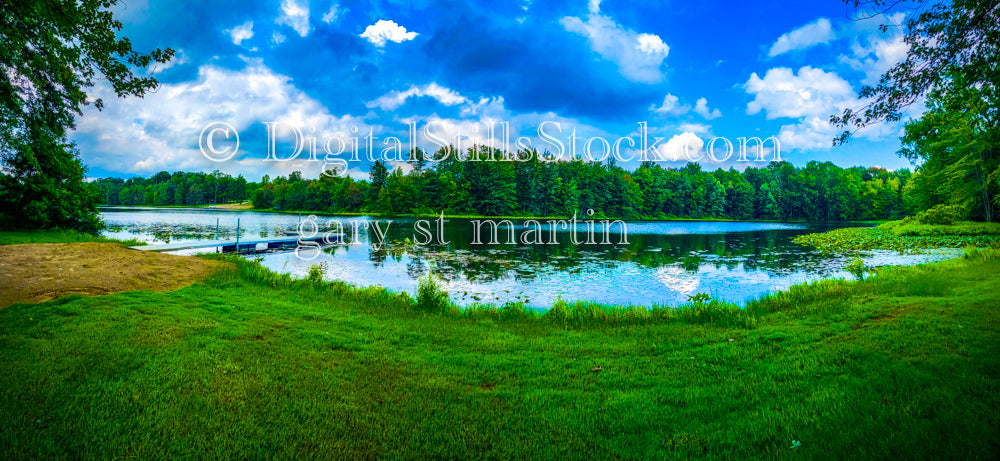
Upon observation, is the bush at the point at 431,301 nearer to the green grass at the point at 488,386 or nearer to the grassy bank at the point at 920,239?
the green grass at the point at 488,386

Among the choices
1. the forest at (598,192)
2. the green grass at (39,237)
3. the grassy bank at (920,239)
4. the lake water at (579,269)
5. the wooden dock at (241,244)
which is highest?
the forest at (598,192)

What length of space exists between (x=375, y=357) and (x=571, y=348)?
3044 mm

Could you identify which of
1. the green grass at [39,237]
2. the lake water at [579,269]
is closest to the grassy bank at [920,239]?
the lake water at [579,269]

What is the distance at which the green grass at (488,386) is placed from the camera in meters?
3.48

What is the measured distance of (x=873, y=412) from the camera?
12.2ft

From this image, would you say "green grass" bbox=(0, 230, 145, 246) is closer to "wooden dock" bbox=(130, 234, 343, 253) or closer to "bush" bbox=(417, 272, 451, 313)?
"wooden dock" bbox=(130, 234, 343, 253)

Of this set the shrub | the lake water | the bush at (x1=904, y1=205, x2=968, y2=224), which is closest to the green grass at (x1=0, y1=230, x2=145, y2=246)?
the lake water

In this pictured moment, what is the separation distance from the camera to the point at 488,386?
509 cm

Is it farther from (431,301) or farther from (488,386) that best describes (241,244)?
(488,386)

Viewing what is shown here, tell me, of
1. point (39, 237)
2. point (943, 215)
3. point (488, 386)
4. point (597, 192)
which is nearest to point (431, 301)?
point (488, 386)

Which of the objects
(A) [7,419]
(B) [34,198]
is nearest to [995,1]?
(A) [7,419]

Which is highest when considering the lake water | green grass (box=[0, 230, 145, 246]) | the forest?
the forest

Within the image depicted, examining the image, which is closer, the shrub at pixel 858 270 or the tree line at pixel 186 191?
the shrub at pixel 858 270

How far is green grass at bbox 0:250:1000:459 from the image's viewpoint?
3.48 metres
